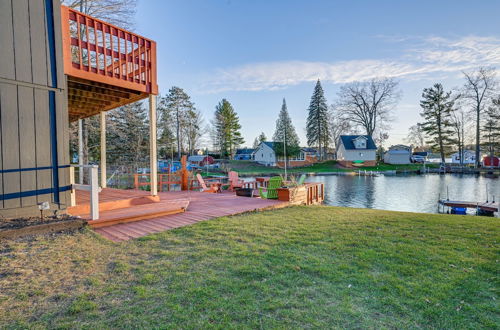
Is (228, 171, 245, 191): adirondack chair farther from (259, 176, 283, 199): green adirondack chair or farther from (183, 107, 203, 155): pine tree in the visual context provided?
(183, 107, 203, 155): pine tree

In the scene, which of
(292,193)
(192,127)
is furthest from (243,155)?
(292,193)

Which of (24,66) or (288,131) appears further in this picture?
(288,131)

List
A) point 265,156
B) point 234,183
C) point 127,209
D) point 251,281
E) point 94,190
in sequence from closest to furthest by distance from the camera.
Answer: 1. point 251,281
2. point 94,190
3. point 127,209
4. point 234,183
5. point 265,156

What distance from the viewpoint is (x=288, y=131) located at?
45.1m

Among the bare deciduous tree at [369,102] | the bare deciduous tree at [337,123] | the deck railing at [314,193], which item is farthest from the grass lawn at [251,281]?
the bare deciduous tree at [369,102]

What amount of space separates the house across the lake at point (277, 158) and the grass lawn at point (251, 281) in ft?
124

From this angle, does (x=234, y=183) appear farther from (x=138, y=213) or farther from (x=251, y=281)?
(x=251, y=281)

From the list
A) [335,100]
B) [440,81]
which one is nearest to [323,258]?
[335,100]

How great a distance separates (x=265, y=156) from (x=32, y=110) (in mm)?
43206

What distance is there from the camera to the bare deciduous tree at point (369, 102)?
42.2m

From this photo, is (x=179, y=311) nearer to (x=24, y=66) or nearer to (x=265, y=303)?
(x=265, y=303)

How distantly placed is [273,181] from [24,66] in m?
7.05

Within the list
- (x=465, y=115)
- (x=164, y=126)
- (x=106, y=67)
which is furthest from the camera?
(x=465, y=115)

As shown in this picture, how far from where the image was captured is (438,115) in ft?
130
